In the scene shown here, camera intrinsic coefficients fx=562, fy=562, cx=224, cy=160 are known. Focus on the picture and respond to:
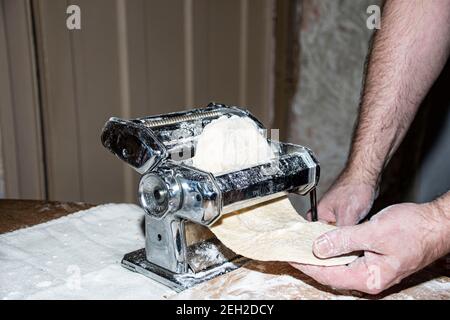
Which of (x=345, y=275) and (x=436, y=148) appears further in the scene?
(x=436, y=148)

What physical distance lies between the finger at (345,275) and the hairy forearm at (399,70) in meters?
0.45

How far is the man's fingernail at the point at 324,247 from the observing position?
0.80 m

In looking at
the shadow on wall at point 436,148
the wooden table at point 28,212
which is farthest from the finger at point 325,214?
the shadow on wall at point 436,148

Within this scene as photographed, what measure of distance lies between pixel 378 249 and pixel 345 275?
6 centimetres

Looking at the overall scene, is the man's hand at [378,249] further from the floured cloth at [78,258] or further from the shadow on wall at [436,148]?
the shadow on wall at [436,148]

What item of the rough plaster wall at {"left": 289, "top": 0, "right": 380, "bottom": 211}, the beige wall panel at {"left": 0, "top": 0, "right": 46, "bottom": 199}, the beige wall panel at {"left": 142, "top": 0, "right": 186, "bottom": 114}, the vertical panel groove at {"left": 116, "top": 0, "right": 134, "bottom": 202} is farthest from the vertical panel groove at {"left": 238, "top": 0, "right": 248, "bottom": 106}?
the beige wall panel at {"left": 0, "top": 0, "right": 46, "bottom": 199}

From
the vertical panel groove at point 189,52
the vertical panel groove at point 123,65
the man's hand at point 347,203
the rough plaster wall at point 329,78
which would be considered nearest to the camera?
the man's hand at point 347,203

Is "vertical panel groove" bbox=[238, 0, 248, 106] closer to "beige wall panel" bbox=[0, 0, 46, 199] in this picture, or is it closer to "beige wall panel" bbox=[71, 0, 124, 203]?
"beige wall panel" bbox=[71, 0, 124, 203]

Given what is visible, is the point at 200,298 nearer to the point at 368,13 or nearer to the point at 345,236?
the point at 345,236

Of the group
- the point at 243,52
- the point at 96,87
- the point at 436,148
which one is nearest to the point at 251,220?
the point at 436,148

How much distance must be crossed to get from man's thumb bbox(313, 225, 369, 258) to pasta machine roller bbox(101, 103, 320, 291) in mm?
119

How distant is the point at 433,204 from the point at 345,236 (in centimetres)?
16

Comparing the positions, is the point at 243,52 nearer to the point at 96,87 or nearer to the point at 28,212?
the point at 96,87

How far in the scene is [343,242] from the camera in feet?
2.63
